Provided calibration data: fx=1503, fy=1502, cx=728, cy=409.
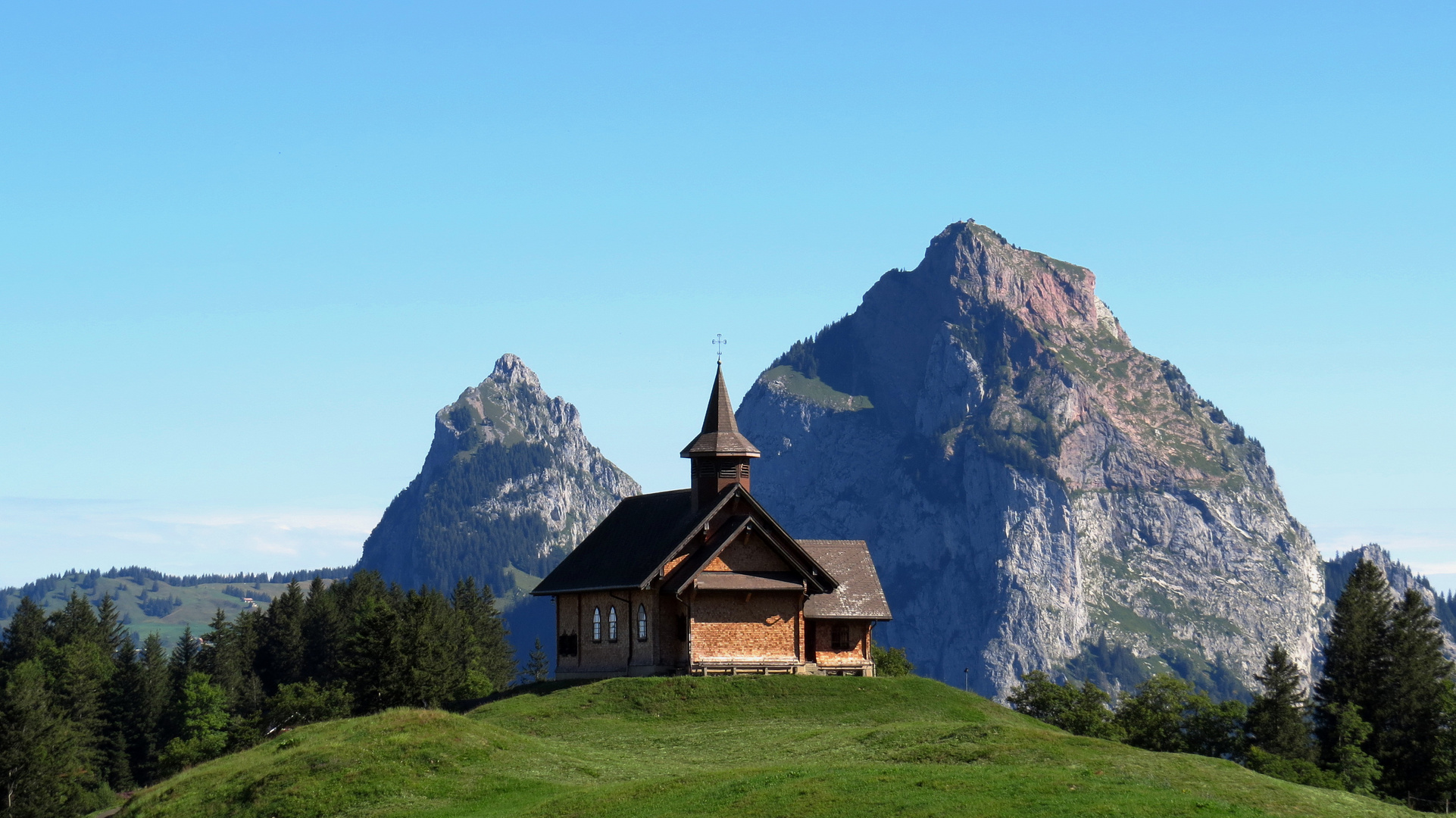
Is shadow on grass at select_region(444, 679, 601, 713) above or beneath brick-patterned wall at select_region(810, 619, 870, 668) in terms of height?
beneath

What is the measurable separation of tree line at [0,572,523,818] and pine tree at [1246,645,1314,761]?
47.2 metres

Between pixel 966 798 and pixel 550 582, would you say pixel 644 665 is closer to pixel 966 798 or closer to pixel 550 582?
pixel 550 582

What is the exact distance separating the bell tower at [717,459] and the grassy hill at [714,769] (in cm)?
1337

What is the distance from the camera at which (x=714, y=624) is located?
226ft

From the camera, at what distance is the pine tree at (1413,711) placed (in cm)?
8344

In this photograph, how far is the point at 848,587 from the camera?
75500 millimetres

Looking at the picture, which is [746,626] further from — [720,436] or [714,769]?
[714,769]

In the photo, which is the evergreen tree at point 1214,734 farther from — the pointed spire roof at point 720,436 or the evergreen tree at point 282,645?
the evergreen tree at point 282,645

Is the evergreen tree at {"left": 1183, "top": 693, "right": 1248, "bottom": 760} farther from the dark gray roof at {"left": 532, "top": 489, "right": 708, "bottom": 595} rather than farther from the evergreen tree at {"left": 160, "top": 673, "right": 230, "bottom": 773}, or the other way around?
the evergreen tree at {"left": 160, "top": 673, "right": 230, "bottom": 773}

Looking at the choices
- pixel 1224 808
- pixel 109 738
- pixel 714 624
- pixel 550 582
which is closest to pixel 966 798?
pixel 1224 808

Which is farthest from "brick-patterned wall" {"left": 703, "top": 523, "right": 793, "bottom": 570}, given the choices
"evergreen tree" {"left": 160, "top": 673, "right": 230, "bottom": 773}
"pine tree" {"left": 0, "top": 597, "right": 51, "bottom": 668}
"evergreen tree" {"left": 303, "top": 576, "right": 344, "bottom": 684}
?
"pine tree" {"left": 0, "top": 597, "right": 51, "bottom": 668}

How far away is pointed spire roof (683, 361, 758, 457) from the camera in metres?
73.7

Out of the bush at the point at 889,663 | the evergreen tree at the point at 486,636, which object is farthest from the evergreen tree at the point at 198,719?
the bush at the point at 889,663

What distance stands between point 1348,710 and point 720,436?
39965 mm
